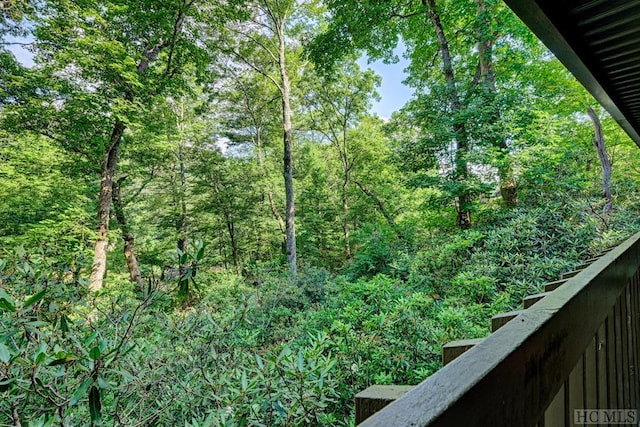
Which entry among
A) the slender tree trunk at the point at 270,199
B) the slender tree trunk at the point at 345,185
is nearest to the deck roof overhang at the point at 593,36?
the slender tree trunk at the point at 345,185

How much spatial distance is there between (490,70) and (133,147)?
9.71m

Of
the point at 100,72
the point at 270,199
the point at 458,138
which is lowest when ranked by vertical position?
the point at 270,199

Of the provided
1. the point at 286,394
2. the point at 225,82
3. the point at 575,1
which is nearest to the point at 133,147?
the point at 225,82

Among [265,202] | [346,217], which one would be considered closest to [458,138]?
[346,217]

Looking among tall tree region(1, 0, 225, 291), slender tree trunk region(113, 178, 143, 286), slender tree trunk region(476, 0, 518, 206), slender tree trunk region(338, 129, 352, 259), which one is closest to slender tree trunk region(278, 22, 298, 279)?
tall tree region(1, 0, 225, 291)

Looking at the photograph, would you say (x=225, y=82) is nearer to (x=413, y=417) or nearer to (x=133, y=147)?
(x=133, y=147)

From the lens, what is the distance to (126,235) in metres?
9.78

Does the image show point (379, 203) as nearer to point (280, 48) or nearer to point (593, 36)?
point (280, 48)

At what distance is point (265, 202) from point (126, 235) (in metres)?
5.21

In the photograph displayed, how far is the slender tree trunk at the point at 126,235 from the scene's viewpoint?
30.1ft

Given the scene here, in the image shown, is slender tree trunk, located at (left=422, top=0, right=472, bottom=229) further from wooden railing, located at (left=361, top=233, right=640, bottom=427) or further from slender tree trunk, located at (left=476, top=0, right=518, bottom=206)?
wooden railing, located at (left=361, top=233, right=640, bottom=427)

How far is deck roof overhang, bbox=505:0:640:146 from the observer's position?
1.08m

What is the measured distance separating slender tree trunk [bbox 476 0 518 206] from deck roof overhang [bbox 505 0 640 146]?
416 centimetres

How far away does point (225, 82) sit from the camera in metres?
11.9
